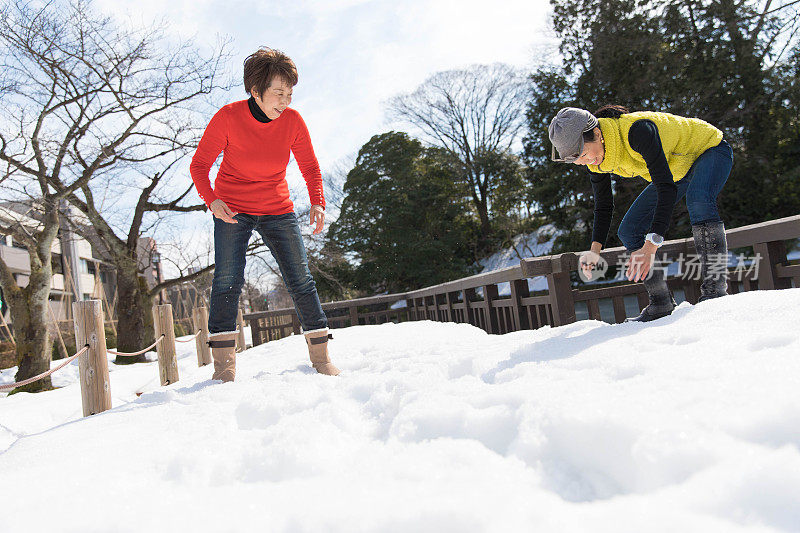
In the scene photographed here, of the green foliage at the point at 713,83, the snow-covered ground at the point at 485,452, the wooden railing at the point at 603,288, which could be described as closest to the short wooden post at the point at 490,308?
the wooden railing at the point at 603,288

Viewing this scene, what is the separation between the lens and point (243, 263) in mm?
2340

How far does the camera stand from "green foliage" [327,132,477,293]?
745 inches

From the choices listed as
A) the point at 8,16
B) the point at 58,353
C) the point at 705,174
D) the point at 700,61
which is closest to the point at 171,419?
the point at 705,174

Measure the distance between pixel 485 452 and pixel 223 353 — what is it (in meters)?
1.69

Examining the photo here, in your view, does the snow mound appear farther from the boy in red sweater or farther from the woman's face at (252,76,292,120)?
Answer: the woman's face at (252,76,292,120)

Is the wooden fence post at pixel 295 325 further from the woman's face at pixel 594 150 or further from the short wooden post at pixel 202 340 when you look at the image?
the woman's face at pixel 594 150

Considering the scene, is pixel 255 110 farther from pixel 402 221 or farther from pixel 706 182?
pixel 402 221

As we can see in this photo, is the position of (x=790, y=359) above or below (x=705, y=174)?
below

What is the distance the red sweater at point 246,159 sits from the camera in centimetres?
219

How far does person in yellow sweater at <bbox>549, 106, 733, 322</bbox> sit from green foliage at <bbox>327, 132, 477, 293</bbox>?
1644cm

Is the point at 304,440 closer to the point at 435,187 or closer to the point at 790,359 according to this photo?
the point at 790,359

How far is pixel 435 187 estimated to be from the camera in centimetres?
1970

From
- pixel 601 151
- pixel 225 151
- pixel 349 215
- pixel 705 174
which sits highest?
pixel 349 215

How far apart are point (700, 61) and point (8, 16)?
1599cm
